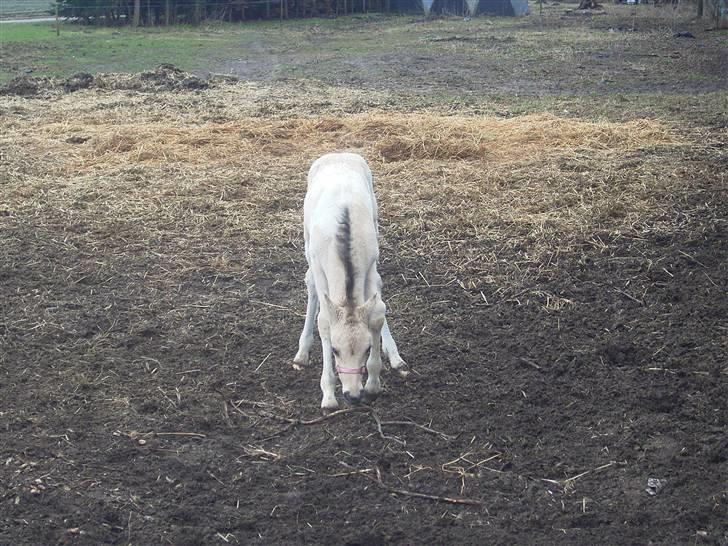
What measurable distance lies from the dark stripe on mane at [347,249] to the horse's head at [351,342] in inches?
3.7

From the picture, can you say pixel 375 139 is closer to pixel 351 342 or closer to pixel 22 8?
pixel 351 342

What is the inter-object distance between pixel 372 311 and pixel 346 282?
0.23 meters

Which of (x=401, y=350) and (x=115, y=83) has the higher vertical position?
(x=115, y=83)

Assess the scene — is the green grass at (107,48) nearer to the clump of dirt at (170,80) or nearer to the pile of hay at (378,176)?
the clump of dirt at (170,80)

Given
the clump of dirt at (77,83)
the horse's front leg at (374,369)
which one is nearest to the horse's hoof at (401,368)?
the horse's front leg at (374,369)

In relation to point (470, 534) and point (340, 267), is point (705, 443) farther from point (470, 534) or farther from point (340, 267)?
point (340, 267)

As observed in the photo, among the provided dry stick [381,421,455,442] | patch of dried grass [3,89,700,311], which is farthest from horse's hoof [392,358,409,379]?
patch of dried grass [3,89,700,311]

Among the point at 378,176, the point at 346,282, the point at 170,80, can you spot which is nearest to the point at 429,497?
the point at 346,282

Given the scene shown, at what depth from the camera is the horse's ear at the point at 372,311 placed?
5.02 meters

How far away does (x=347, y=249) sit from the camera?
5211 mm

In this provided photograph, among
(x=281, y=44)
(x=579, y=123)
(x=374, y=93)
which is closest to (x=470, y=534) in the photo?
(x=579, y=123)

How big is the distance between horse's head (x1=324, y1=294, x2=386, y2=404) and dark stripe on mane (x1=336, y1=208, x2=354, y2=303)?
0.09 meters

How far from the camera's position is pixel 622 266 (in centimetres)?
788

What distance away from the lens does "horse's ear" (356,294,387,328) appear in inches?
198
